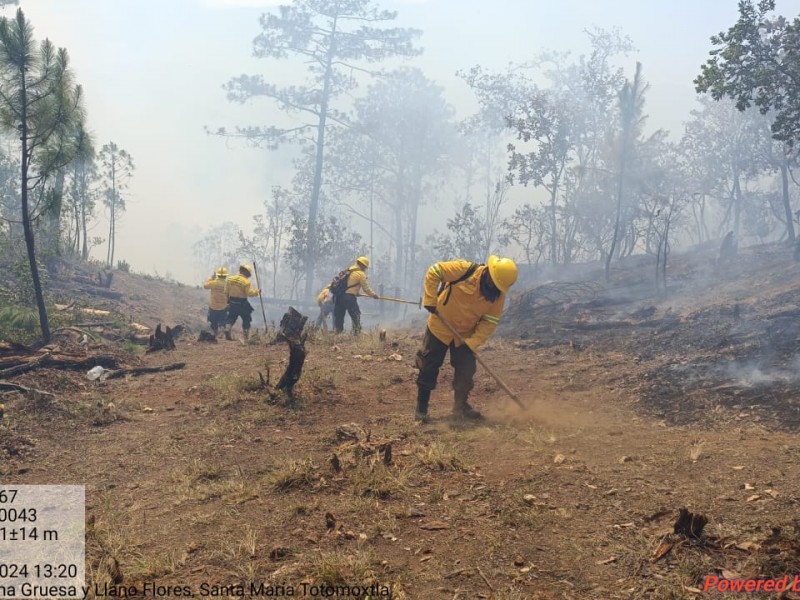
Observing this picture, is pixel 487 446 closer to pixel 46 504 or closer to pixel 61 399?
pixel 46 504

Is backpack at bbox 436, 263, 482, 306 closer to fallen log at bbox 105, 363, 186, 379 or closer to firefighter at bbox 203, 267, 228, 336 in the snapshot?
fallen log at bbox 105, 363, 186, 379

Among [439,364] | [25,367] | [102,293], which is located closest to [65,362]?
[25,367]

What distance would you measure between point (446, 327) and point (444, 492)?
2420 mm

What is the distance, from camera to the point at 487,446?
5.30 meters

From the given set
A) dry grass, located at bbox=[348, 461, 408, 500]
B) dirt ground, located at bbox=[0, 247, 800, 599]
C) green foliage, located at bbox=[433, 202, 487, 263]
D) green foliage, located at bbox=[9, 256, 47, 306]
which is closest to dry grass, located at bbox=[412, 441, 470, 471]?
dirt ground, located at bbox=[0, 247, 800, 599]

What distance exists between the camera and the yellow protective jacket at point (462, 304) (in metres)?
6.32

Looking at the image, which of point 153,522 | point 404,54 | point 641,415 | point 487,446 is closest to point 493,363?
point 641,415

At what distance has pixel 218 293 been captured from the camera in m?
13.6

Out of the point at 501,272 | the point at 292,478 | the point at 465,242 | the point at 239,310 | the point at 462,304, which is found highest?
the point at 465,242

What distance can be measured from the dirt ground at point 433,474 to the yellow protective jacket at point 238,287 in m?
3.84

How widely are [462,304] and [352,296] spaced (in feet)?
22.5

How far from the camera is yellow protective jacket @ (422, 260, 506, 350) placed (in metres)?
6.32

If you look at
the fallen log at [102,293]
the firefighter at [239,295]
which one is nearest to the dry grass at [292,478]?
the firefighter at [239,295]

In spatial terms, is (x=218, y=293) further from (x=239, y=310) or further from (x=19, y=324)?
(x=19, y=324)
